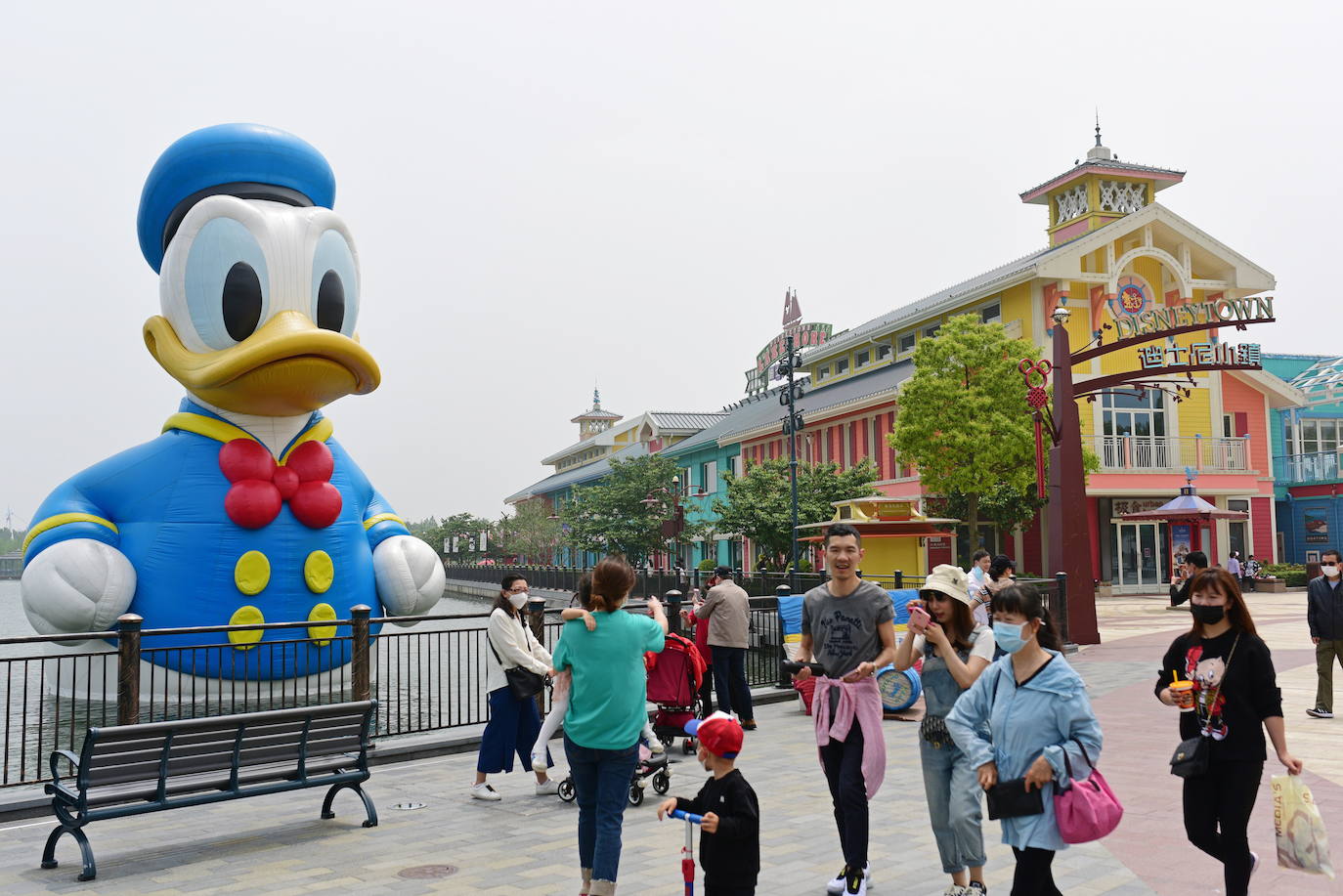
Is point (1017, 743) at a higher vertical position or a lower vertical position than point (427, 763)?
higher

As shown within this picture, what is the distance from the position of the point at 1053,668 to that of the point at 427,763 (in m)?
7.30

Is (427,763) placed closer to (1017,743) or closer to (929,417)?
(1017,743)

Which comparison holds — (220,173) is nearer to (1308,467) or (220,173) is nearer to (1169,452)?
(1169,452)

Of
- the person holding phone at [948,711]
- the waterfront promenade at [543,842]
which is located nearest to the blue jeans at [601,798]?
the waterfront promenade at [543,842]

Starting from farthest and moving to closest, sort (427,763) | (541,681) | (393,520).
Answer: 1. (393,520)
2. (427,763)
3. (541,681)

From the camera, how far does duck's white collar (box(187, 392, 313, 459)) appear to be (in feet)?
45.9

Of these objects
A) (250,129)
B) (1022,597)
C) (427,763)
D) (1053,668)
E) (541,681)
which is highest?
(250,129)

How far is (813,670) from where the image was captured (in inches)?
230

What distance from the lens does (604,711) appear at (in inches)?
215

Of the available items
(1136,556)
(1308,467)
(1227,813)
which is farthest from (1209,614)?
(1308,467)

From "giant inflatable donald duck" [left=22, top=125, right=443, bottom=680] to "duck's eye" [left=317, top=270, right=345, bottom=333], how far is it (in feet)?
0.08

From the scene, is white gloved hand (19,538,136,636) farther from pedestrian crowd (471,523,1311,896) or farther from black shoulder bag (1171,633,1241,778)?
black shoulder bag (1171,633,1241,778)

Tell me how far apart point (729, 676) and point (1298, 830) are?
693 centimetres

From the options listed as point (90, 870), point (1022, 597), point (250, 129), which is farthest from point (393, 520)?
point (1022, 597)
